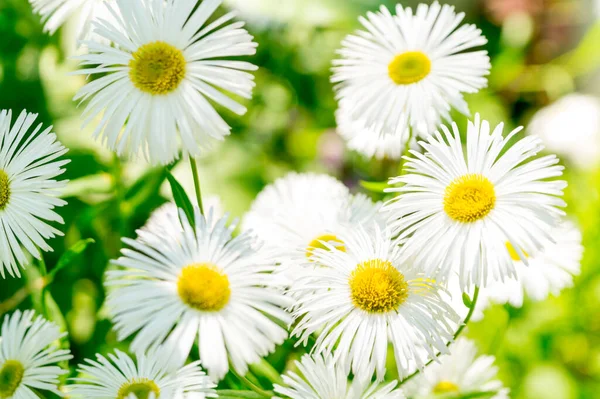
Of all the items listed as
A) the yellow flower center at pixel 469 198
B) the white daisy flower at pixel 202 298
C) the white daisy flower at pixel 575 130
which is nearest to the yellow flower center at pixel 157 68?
the white daisy flower at pixel 202 298

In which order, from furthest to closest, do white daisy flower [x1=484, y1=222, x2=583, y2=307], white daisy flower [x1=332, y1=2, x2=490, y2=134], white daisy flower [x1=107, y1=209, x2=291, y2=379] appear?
white daisy flower [x1=484, y1=222, x2=583, y2=307] < white daisy flower [x1=332, y1=2, x2=490, y2=134] < white daisy flower [x1=107, y1=209, x2=291, y2=379]

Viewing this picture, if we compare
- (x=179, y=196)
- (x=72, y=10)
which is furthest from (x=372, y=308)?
(x=72, y=10)

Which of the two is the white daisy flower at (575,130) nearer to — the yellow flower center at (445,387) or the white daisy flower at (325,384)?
the yellow flower center at (445,387)

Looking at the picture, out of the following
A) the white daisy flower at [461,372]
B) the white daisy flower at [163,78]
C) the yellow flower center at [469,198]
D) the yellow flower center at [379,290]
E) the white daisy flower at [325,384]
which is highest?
the white daisy flower at [163,78]

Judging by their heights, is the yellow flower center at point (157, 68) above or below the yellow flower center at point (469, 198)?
above

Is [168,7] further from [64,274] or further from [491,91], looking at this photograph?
[491,91]

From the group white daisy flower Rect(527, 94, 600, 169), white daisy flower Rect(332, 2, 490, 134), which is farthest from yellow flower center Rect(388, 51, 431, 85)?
white daisy flower Rect(527, 94, 600, 169)

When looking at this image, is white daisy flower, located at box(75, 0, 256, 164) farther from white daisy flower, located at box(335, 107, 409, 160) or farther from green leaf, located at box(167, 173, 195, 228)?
white daisy flower, located at box(335, 107, 409, 160)

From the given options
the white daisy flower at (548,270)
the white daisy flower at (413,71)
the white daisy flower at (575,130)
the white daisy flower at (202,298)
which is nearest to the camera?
the white daisy flower at (202,298)
